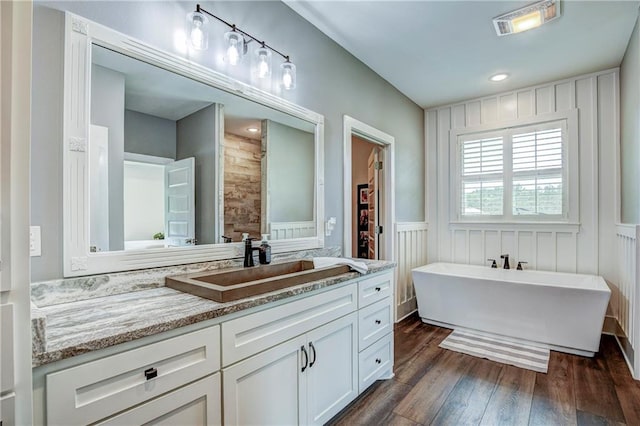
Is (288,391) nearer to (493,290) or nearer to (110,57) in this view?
(110,57)

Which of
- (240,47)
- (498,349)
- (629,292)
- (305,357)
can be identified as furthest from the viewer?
(498,349)

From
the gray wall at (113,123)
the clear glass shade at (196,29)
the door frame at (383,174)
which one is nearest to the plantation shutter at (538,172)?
the door frame at (383,174)

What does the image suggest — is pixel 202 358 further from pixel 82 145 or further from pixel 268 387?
pixel 82 145

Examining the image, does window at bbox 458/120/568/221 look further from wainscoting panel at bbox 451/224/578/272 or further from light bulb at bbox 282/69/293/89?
light bulb at bbox 282/69/293/89

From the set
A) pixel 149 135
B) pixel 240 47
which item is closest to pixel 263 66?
pixel 240 47

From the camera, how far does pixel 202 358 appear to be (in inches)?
46.8

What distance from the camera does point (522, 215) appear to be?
3.80m

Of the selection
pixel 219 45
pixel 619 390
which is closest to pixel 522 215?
pixel 619 390

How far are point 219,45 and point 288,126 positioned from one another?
701mm

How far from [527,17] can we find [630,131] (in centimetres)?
140

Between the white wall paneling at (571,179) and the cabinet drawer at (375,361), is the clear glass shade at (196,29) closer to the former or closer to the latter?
the cabinet drawer at (375,361)

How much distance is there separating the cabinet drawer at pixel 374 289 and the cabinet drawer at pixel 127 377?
3.58 ft

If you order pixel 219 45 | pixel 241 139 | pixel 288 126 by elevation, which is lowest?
pixel 241 139

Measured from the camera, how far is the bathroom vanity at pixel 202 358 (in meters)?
0.91
